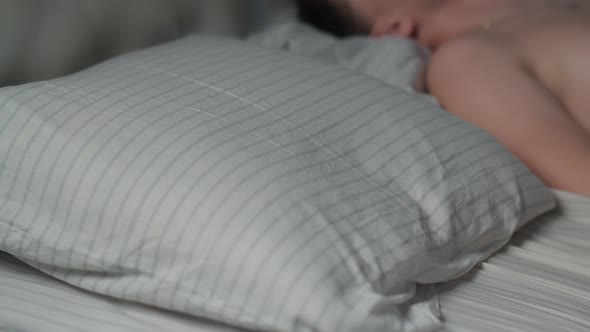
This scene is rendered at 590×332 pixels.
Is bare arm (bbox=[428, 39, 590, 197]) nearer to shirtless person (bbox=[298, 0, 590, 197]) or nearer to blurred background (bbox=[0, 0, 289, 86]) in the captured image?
shirtless person (bbox=[298, 0, 590, 197])

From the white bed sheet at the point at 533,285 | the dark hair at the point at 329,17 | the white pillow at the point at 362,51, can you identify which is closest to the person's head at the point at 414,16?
the dark hair at the point at 329,17

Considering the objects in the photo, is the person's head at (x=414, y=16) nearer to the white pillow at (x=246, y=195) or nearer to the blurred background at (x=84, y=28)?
the blurred background at (x=84, y=28)

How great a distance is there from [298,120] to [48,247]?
321mm

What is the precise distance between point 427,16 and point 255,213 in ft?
3.23

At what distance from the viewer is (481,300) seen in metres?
0.84

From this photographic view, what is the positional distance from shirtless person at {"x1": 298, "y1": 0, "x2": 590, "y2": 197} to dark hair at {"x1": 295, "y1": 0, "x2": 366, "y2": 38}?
0.09 m

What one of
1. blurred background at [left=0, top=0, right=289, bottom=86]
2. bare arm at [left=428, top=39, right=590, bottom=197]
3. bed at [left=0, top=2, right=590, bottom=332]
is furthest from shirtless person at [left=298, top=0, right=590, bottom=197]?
blurred background at [left=0, top=0, right=289, bottom=86]

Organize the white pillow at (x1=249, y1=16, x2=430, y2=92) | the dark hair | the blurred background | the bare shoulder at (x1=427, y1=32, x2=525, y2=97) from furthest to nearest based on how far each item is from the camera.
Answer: the dark hair
the white pillow at (x1=249, y1=16, x2=430, y2=92)
the bare shoulder at (x1=427, y1=32, x2=525, y2=97)
the blurred background

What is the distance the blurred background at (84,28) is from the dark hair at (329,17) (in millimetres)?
283

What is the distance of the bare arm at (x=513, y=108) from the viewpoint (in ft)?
3.55

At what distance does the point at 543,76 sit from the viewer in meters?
1.26

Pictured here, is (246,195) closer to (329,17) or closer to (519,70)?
(519,70)

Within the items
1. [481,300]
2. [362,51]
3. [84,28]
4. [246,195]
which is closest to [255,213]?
[246,195]

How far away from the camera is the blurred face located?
1.54 meters
